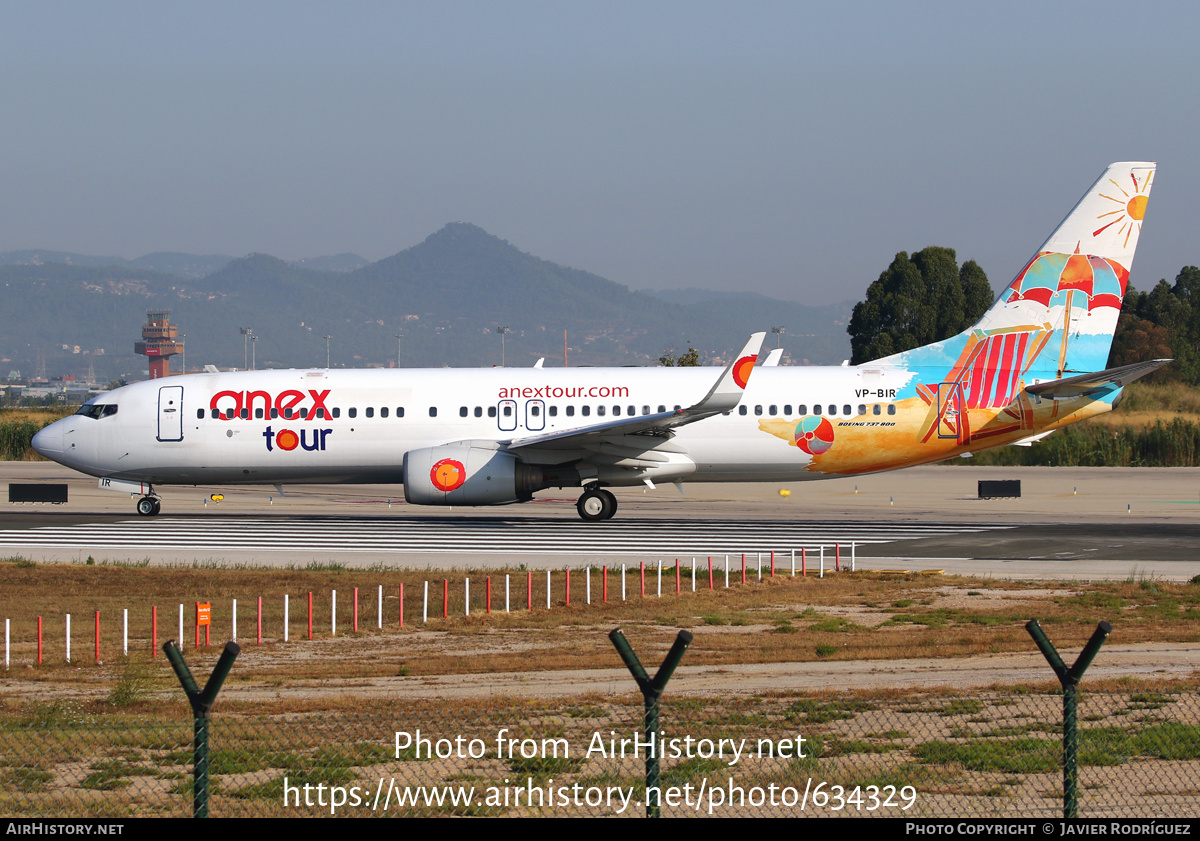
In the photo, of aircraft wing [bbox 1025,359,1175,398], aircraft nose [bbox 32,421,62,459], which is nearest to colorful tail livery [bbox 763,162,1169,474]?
aircraft wing [bbox 1025,359,1175,398]

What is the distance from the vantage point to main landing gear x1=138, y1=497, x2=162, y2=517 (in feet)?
122

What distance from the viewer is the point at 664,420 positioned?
108ft

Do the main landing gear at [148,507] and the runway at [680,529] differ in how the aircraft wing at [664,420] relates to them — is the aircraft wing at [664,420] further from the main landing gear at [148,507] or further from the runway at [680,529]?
the main landing gear at [148,507]

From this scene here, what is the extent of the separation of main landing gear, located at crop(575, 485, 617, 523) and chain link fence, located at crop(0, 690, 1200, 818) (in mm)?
22742

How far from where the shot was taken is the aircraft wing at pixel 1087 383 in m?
32.0

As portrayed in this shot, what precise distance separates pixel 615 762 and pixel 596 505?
25271mm

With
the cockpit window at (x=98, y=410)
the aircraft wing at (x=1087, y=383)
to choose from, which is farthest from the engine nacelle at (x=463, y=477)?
the aircraft wing at (x=1087, y=383)

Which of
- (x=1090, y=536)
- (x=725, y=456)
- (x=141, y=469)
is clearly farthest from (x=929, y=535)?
(x=141, y=469)

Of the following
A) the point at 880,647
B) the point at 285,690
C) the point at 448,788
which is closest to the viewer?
the point at 448,788

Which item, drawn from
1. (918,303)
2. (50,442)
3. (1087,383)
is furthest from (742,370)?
(918,303)

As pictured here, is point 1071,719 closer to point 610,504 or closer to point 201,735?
point 201,735

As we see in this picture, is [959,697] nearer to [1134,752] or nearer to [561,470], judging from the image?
[1134,752]

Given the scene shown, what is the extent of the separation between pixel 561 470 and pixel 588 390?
254cm

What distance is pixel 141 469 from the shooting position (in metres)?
36.3
